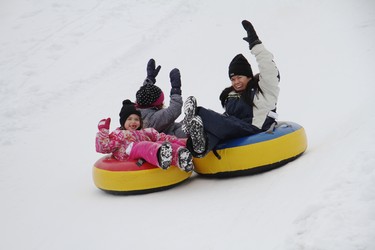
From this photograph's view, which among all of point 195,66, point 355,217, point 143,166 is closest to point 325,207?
point 355,217

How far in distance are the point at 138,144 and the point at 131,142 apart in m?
0.17

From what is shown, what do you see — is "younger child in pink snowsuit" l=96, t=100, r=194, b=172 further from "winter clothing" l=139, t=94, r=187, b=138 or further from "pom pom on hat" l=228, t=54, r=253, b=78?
"pom pom on hat" l=228, t=54, r=253, b=78

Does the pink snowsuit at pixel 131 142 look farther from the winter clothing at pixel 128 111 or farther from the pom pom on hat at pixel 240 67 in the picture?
the pom pom on hat at pixel 240 67

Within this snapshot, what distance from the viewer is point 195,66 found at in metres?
9.22

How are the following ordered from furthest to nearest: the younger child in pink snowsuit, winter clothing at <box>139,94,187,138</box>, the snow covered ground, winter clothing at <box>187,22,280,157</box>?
1. winter clothing at <box>139,94,187,138</box>
2. winter clothing at <box>187,22,280,157</box>
3. the younger child in pink snowsuit
4. the snow covered ground

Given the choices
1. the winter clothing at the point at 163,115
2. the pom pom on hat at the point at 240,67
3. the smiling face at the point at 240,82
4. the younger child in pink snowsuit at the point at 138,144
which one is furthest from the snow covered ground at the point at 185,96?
the pom pom on hat at the point at 240,67

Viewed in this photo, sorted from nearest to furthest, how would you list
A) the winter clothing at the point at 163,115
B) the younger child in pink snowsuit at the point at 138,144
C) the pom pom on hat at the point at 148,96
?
the younger child in pink snowsuit at the point at 138,144
the winter clothing at the point at 163,115
the pom pom on hat at the point at 148,96

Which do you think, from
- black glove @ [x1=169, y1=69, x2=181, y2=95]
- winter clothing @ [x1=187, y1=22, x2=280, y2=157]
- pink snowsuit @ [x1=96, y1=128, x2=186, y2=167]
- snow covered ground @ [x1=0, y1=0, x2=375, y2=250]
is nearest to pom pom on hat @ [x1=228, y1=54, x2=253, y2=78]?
winter clothing @ [x1=187, y1=22, x2=280, y2=157]

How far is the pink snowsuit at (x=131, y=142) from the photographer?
3.89 meters

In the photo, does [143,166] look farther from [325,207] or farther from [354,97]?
[354,97]

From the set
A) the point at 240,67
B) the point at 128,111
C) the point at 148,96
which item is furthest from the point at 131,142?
the point at 240,67

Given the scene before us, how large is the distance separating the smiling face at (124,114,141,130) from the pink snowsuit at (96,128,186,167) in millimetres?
84

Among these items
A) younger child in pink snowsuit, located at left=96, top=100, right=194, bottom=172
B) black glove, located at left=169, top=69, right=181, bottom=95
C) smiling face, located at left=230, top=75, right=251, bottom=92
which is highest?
black glove, located at left=169, top=69, right=181, bottom=95

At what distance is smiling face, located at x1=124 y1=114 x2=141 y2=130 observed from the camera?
426 cm
